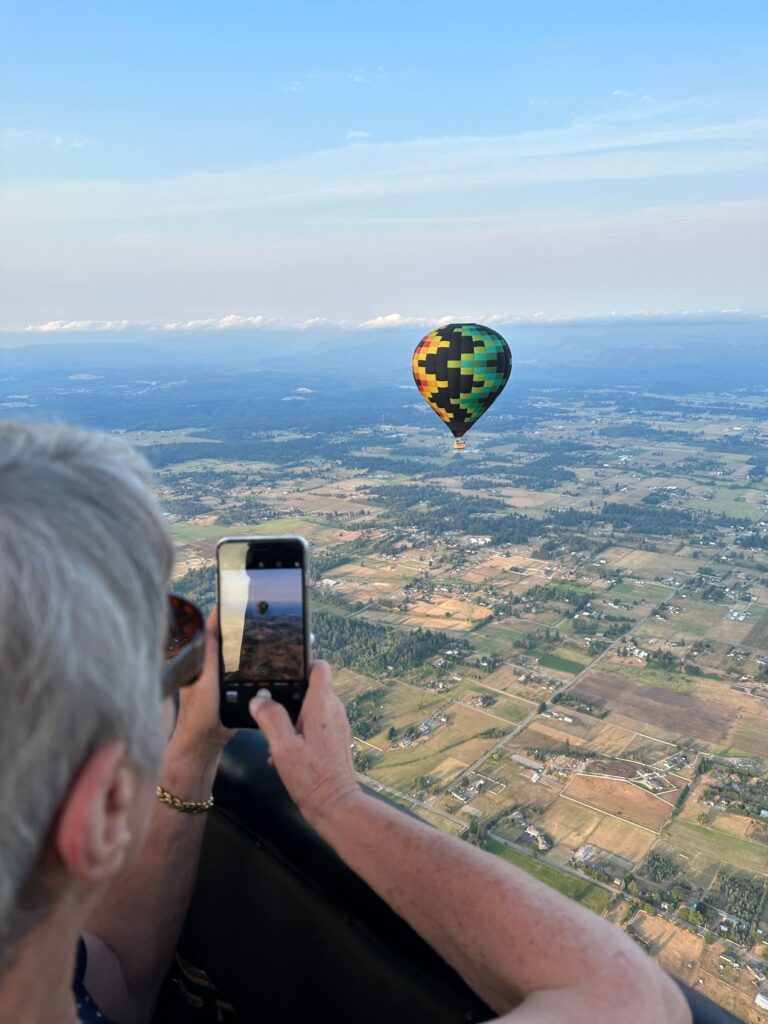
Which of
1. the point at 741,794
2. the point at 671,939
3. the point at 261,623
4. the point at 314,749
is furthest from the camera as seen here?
the point at 741,794

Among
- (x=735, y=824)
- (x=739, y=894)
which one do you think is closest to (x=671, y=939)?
(x=739, y=894)

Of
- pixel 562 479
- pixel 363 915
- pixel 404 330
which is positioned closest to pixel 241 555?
pixel 363 915

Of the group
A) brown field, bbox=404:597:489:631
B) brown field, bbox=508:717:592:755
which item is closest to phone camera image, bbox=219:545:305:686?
brown field, bbox=508:717:592:755

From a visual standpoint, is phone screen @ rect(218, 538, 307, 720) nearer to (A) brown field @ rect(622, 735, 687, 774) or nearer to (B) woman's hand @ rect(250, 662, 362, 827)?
(B) woman's hand @ rect(250, 662, 362, 827)

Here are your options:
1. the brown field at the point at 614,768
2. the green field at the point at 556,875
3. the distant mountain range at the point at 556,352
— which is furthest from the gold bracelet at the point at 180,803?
the distant mountain range at the point at 556,352

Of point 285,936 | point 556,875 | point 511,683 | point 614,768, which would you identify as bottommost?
point 511,683

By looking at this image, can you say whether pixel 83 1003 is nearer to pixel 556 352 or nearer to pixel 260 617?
pixel 260 617
